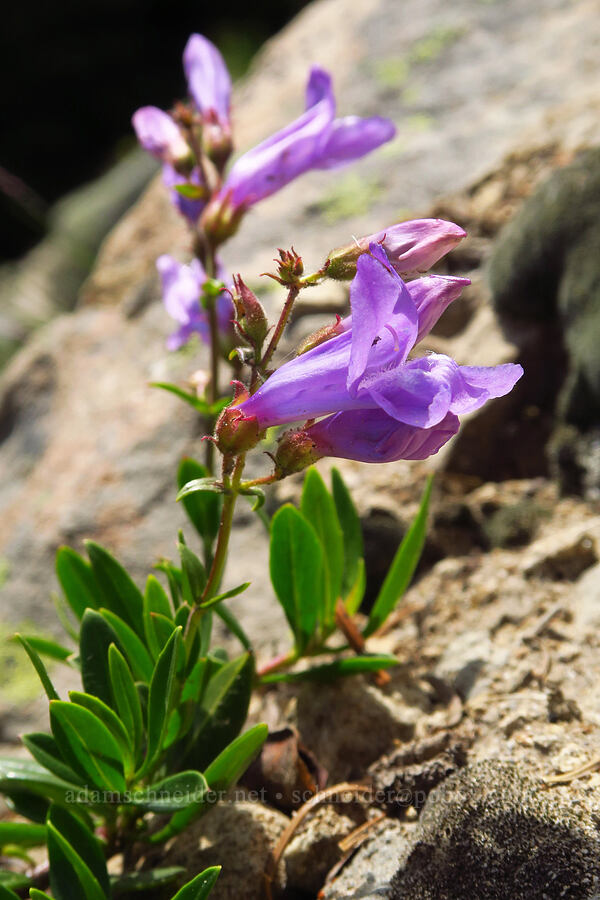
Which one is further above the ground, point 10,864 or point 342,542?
point 342,542

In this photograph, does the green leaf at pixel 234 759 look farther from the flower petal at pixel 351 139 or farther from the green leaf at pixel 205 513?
the flower petal at pixel 351 139

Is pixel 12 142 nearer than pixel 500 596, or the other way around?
pixel 500 596

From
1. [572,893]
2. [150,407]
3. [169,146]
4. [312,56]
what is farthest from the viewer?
[312,56]

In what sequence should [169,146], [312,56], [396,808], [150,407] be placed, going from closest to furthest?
[396,808] → [169,146] → [150,407] → [312,56]

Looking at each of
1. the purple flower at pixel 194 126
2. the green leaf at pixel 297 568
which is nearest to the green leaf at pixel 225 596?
the green leaf at pixel 297 568

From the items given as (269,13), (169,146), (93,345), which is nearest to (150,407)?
(93,345)

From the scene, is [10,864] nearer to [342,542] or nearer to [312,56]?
[342,542]

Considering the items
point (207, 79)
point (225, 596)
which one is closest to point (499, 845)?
point (225, 596)
